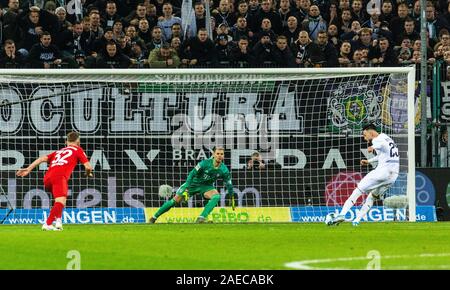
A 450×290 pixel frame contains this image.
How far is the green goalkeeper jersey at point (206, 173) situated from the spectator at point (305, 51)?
344cm

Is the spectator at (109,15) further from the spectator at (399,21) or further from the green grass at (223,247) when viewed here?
the green grass at (223,247)

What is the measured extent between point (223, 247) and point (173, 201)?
8.70 m

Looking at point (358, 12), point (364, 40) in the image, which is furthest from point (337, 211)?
point (358, 12)

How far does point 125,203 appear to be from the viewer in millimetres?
26375

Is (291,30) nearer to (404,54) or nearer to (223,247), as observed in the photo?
(404,54)

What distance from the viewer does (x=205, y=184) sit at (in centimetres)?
2552

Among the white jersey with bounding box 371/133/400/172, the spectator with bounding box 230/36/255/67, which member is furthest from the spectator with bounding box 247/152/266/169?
the white jersey with bounding box 371/133/400/172

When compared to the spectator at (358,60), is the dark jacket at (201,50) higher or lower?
higher

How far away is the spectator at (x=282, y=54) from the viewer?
27109mm

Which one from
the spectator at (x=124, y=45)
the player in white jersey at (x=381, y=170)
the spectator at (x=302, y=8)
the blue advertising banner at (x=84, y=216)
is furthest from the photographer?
the spectator at (x=302, y=8)

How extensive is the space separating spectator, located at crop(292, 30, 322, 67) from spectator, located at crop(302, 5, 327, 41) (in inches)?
32.2

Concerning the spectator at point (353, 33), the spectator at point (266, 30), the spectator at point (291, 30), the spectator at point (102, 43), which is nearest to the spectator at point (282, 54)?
the spectator at point (266, 30)
